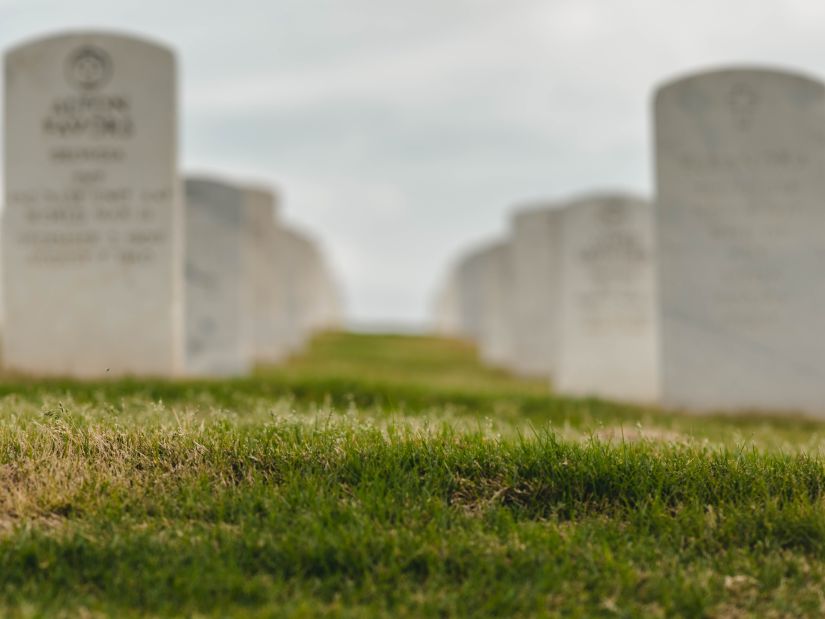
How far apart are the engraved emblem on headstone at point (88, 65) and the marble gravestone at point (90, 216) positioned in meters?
0.01

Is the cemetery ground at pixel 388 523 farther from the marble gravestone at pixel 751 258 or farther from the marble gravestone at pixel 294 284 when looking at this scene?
the marble gravestone at pixel 294 284

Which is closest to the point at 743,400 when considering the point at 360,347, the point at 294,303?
the point at 294,303

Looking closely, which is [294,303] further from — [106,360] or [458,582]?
[458,582]

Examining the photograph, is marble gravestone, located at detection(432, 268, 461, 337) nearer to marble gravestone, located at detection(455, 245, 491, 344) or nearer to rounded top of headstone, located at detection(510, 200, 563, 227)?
marble gravestone, located at detection(455, 245, 491, 344)

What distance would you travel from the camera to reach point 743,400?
37.7 feet

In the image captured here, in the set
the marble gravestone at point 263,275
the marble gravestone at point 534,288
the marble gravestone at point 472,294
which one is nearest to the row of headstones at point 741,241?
the marble gravestone at point 534,288

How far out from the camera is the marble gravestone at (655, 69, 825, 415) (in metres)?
11.4

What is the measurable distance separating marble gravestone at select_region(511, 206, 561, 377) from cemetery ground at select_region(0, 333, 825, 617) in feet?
50.8

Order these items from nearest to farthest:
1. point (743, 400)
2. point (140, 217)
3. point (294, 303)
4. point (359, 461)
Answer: point (359, 461) < point (140, 217) < point (743, 400) < point (294, 303)

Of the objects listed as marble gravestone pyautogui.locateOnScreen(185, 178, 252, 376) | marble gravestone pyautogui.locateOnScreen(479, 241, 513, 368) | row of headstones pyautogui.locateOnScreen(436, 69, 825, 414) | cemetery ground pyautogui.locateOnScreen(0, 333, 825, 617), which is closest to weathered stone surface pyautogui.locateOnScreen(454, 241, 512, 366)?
marble gravestone pyautogui.locateOnScreen(479, 241, 513, 368)

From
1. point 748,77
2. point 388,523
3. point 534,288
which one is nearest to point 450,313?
point 534,288

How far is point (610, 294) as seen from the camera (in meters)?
15.5

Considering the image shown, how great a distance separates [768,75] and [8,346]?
9825mm

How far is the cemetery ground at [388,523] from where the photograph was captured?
3262 millimetres
